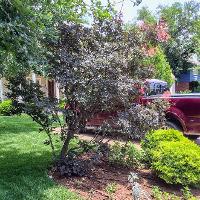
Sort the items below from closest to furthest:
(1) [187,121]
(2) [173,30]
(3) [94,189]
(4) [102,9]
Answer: (3) [94,189] → (4) [102,9] → (1) [187,121] → (2) [173,30]

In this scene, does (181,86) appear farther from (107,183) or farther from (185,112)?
(107,183)

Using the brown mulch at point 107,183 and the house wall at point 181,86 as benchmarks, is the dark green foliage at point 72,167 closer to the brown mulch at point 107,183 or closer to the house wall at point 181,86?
the brown mulch at point 107,183

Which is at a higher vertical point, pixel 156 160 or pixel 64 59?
pixel 64 59

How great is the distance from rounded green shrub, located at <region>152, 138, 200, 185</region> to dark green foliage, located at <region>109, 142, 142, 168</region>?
2.98 feet

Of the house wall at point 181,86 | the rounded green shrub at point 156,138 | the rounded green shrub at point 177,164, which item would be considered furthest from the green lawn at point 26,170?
the house wall at point 181,86

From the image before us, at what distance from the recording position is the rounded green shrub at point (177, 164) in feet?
23.4

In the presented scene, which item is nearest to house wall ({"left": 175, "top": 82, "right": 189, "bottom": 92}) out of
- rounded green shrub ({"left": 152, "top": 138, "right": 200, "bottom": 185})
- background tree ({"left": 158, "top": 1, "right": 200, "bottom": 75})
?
background tree ({"left": 158, "top": 1, "right": 200, "bottom": 75})

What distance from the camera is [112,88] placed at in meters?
7.05

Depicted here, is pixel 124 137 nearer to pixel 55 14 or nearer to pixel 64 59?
pixel 64 59

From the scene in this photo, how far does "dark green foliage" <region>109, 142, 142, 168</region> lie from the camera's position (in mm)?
8352

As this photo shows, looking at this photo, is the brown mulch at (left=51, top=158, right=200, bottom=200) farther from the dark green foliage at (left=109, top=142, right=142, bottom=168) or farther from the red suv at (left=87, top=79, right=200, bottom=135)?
the red suv at (left=87, top=79, right=200, bottom=135)

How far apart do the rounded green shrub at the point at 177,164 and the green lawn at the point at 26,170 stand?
1.73 meters

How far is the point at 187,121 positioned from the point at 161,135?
10.8ft

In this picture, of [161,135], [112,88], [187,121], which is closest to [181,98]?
[187,121]
